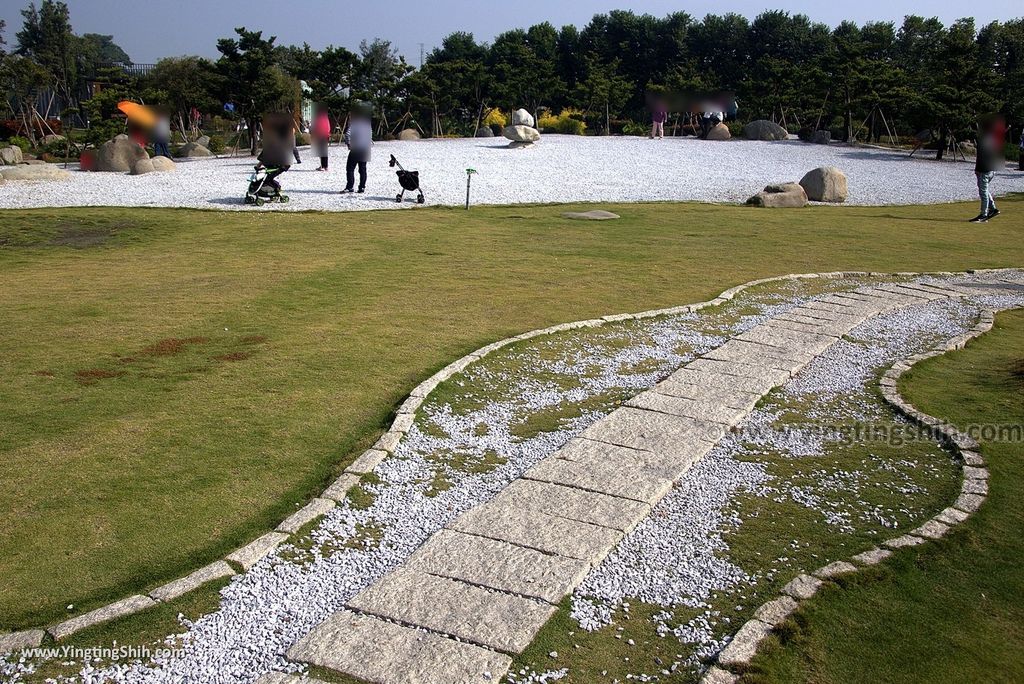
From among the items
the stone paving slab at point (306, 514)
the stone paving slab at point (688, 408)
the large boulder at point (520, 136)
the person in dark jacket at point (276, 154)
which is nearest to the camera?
the stone paving slab at point (306, 514)

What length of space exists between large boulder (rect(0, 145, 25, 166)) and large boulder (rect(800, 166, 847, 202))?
817 inches

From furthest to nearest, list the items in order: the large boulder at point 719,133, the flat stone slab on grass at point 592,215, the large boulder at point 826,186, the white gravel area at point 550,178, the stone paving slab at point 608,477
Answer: the large boulder at point 719,133 < the large boulder at point 826,186 < the white gravel area at point 550,178 < the flat stone slab on grass at point 592,215 < the stone paving slab at point 608,477

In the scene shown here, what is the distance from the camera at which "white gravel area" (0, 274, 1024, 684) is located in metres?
3.15

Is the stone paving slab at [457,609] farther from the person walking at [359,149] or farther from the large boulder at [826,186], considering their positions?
the large boulder at [826,186]

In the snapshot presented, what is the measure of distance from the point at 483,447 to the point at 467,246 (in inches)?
290

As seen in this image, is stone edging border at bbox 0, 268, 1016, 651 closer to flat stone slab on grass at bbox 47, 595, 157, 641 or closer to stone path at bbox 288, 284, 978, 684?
flat stone slab on grass at bbox 47, 595, 157, 641

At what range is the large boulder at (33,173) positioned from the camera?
1906 cm

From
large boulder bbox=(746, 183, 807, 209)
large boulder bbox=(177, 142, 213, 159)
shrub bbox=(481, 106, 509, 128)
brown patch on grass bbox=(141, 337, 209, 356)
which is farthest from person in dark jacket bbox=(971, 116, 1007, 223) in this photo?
shrub bbox=(481, 106, 509, 128)

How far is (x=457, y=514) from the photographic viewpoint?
14.0 feet

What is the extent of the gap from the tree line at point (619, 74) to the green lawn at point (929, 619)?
24.8 m

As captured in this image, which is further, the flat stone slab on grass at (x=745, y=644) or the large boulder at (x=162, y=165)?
the large boulder at (x=162, y=165)

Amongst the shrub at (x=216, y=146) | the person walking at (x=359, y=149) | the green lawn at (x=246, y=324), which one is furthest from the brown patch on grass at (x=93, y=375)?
the shrub at (x=216, y=146)

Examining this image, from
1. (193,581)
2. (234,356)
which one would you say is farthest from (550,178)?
(193,581)

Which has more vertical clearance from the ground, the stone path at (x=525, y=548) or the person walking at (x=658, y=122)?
the person walking at (x=658, y=122)
